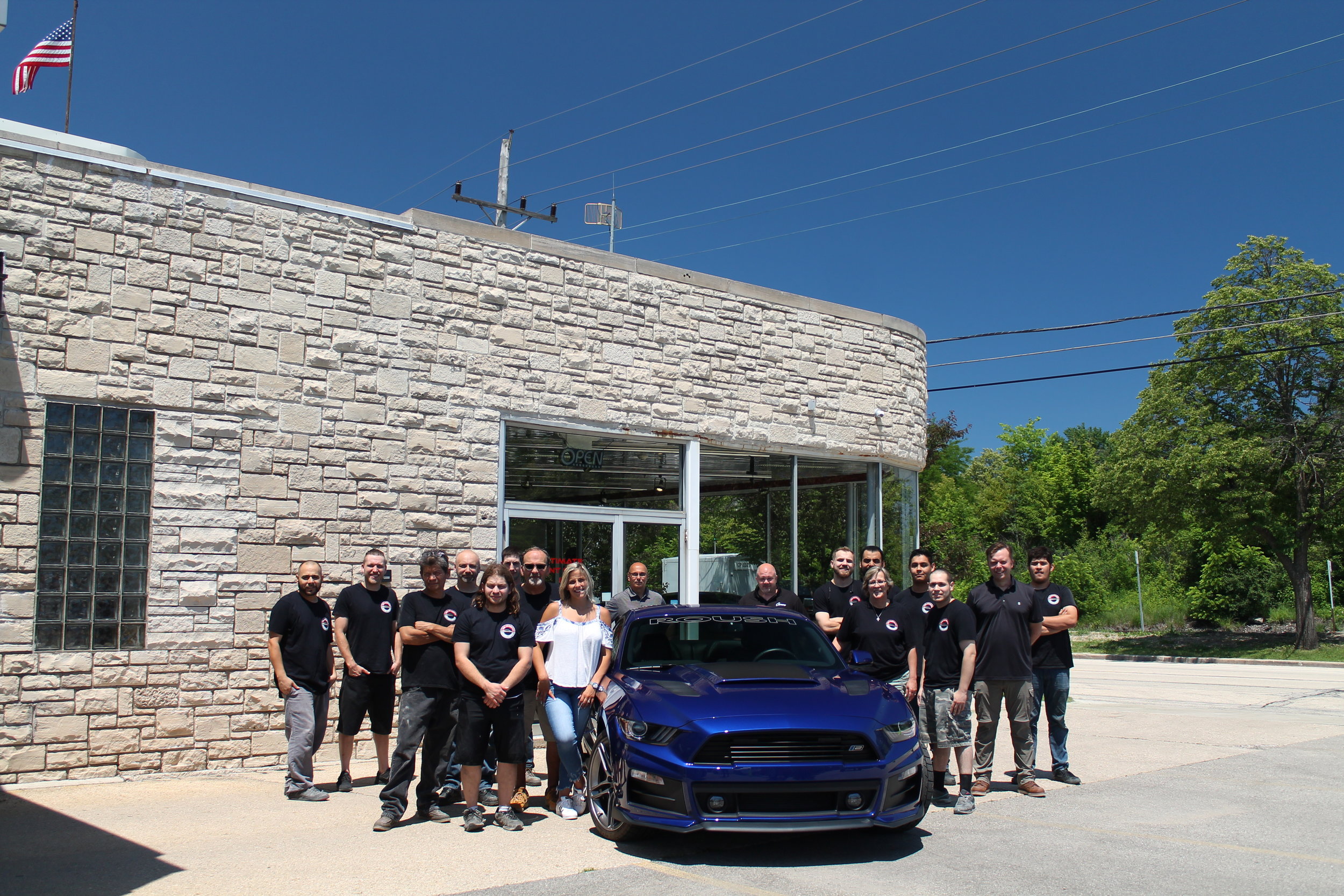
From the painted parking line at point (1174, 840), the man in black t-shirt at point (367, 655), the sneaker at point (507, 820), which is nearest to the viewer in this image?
the painted parking line at point (1174, 840)

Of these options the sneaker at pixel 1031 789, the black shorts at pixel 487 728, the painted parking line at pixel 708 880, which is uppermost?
the black shorts at pixel 487 728

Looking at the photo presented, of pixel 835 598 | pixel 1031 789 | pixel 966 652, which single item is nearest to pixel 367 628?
pixel 835 598

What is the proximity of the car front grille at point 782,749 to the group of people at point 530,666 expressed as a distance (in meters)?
1.30

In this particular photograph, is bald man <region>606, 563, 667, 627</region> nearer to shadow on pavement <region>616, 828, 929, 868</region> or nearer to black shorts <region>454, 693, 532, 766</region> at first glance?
black shorts <region>454, 693, 532, 766</region>

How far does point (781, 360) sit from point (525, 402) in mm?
3641

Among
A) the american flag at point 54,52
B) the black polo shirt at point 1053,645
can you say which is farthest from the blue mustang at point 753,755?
the american flag at point 54,52

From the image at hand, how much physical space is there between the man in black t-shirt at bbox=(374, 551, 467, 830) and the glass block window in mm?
2874

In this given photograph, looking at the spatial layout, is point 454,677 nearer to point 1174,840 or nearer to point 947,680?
point 947,680

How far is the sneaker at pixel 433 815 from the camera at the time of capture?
23.2ft

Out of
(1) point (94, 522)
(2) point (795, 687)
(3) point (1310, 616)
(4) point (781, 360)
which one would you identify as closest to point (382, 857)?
(2) point (795, 687)

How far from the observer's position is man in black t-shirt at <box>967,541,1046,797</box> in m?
8.08

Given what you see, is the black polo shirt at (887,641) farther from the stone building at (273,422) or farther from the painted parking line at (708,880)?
the stone building at (273,422)

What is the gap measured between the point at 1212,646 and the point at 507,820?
2944cm

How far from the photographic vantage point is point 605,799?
21.4 feet
